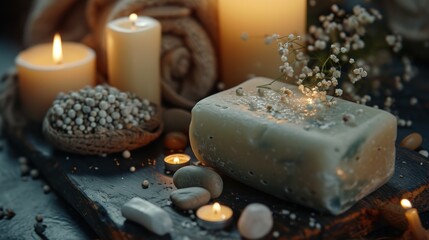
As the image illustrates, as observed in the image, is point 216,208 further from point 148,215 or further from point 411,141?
point 411,141

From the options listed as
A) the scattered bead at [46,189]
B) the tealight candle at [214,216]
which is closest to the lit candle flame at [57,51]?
the scattered bead at [46,189]

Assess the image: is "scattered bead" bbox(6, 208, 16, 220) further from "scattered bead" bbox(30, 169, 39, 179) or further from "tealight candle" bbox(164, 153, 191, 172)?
"tealight candle" bbox(164, 153, 191, 172)

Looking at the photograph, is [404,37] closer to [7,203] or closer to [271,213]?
[271,213]

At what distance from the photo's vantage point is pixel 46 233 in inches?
40.6

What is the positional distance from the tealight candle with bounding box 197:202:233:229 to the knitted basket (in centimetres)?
26

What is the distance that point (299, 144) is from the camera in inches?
35.6

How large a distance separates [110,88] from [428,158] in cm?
56

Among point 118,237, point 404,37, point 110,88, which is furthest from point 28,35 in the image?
point 404,37

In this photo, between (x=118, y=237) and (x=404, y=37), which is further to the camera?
(x=404, y=37)

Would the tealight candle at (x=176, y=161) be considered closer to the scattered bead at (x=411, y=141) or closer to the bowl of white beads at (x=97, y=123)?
the bowl of white beads at (x=97, y=123)

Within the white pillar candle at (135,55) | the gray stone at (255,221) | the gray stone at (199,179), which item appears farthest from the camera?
the white pillar candle at (135,55)

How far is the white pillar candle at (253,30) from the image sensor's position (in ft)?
4.10

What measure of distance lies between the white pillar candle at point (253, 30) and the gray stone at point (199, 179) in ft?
1.10

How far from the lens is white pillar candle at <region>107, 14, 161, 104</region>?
1.23 metres
